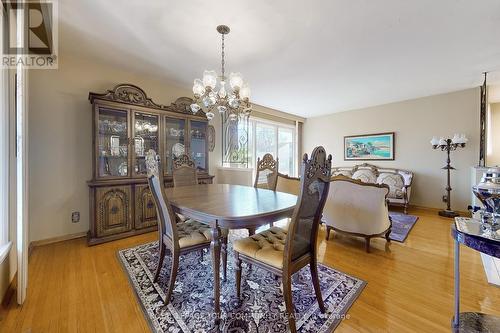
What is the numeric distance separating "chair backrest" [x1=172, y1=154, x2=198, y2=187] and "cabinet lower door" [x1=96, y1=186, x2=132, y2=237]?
2.39 feet

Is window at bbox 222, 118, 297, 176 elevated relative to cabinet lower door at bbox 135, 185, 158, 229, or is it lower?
elevated

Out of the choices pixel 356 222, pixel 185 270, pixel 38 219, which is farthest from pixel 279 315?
pixel 38 219

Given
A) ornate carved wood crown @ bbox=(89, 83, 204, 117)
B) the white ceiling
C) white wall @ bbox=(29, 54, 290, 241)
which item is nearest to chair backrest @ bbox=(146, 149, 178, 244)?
the white ceiling

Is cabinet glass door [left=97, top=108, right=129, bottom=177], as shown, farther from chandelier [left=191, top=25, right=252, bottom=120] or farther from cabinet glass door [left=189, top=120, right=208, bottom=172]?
chandelier [left=191, top=25, right=252, bottom=120]

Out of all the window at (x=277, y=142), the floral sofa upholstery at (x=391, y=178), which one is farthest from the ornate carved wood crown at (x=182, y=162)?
the floral sofa upholstery at (x=391, y=178)

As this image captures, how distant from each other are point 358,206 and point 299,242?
1492 mm

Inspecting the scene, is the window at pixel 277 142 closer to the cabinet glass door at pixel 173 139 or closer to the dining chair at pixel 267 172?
the cabinet glass door at pixel 173 139

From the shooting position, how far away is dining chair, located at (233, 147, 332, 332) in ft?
4.12

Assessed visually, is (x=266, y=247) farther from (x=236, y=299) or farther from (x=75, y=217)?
(x=75, y=217)

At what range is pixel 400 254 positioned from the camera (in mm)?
2416

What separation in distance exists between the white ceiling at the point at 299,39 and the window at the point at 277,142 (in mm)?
1891

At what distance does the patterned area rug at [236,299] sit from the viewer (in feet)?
4.48

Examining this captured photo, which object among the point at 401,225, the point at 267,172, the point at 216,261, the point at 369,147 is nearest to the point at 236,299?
the point at 216,261

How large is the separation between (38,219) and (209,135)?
2.72m
